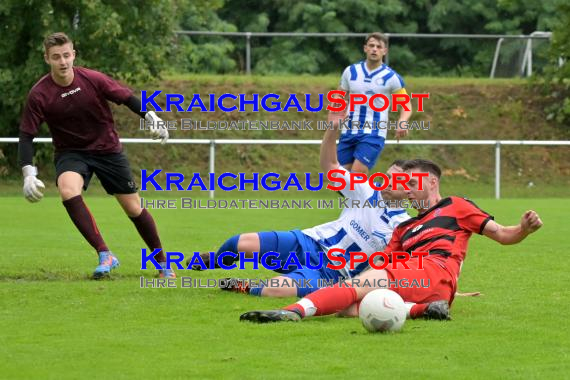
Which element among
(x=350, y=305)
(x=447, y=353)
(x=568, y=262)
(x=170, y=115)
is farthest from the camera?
(x=170, y=115)

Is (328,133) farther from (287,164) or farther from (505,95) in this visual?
(505,95)

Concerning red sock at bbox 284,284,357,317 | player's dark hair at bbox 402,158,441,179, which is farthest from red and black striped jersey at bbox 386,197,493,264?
red sock at bbox 284,284,357,317

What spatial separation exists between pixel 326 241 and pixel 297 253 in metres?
0.24

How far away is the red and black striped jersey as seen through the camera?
8.09m

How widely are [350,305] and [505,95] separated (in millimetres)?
23737

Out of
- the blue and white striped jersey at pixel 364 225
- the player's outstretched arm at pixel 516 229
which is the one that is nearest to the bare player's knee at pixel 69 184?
the blue and white striped jersey at pixel 364 225

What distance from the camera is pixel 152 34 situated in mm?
26656

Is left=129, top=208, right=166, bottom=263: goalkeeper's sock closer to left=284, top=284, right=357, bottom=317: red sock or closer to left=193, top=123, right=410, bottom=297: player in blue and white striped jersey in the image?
left=193, top=123, right=410, bottom=297: player in blue and white striped jersey

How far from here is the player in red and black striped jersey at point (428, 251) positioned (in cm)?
762

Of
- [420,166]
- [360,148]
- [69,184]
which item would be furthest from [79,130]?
[360,148]

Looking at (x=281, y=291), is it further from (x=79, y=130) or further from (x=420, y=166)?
(x=79, y=130)

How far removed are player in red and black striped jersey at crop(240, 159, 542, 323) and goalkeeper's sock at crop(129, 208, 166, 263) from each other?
295cm

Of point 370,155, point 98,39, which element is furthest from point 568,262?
point 98,39

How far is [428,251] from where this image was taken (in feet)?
26.6
